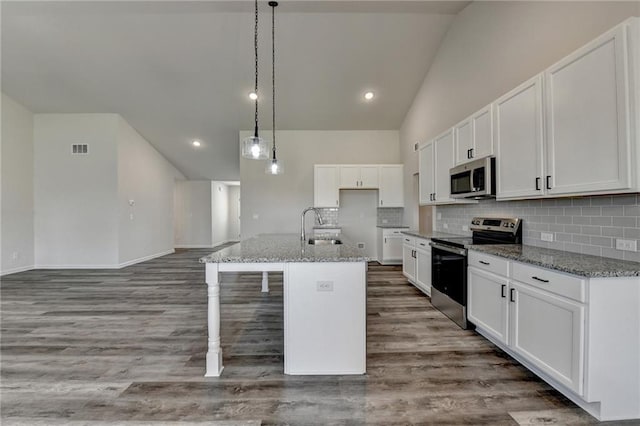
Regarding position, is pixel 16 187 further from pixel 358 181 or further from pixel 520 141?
pixel 520 141

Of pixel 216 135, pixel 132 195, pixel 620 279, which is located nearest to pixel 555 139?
pixel 620 279

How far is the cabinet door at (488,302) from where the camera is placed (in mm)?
2428

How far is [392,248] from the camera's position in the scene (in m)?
6.43

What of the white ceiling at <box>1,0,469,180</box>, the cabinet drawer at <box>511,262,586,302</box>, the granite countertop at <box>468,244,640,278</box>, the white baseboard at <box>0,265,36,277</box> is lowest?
the white baseboard at <box>0,265,36,277</box>

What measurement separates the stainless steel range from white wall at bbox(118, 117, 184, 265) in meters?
6.21

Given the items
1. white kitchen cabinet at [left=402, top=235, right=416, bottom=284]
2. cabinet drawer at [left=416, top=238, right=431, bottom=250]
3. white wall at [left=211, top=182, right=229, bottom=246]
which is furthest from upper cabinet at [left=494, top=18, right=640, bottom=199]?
white wall at [left=211, top=182, right=229, bottom=246]

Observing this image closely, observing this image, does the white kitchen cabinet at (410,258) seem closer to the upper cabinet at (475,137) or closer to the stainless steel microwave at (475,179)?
the stainless steel microwave at (475,179)

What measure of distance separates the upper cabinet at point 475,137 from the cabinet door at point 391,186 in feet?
9.39

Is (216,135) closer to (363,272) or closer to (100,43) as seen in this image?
(100,43)

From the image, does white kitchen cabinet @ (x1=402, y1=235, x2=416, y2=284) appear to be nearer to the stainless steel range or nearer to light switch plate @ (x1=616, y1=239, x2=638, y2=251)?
the stainless steel range

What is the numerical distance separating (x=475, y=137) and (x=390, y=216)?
12.5ft

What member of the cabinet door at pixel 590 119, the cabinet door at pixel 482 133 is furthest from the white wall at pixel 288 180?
the cabinet door at pixel 590 119

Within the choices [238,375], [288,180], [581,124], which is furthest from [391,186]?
[238,375]

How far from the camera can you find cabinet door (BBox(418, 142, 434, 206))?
14.5 ft
